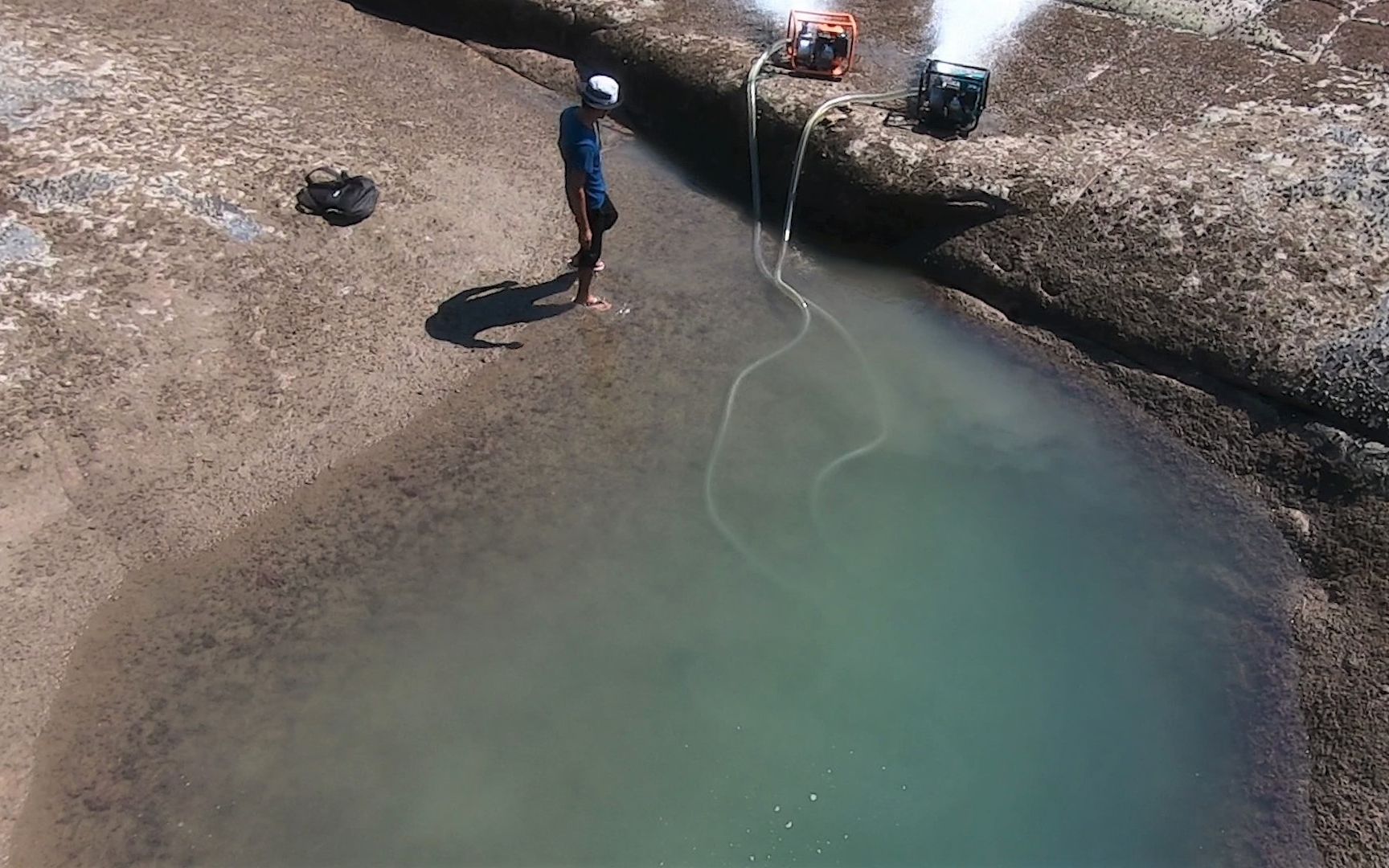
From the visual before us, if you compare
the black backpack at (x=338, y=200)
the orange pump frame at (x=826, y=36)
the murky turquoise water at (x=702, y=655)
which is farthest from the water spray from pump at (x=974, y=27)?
the black backpack at (x=338, y=200)

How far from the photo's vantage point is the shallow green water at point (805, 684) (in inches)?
168

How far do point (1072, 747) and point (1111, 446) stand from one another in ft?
6.30

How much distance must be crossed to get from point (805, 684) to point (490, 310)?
327 centimetres

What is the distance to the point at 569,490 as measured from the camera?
5551mm

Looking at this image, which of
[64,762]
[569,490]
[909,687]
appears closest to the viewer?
[64,762]

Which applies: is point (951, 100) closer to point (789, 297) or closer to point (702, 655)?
point (789, 297)

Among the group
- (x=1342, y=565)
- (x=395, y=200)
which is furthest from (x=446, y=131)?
(x=1342, y=565)

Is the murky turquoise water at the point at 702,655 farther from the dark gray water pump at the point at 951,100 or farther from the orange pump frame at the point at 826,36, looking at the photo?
the orange pump frame at the point at 826,36

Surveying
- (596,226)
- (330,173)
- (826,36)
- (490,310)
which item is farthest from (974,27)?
(330,173)

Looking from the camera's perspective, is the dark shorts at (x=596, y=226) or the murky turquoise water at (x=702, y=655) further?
the dark shorts at (x=596, y=226)

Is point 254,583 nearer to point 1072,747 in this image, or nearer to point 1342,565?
point 1072,747

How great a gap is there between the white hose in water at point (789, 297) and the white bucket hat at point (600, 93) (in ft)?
5.71

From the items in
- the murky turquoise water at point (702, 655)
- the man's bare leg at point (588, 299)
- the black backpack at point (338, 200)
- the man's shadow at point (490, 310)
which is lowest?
the murky turquoise water at point (702, 655)

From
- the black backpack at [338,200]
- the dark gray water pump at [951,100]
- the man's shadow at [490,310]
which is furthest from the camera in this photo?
the dark gray water pump at [951,100]
